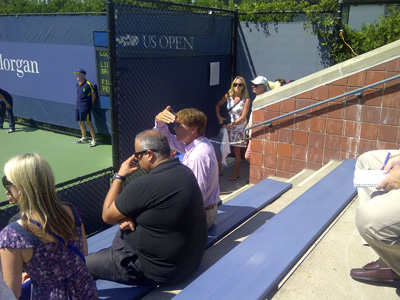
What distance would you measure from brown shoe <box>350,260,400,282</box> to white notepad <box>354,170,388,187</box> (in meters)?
0.60

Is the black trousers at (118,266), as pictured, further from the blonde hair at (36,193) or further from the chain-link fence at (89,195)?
the chain-link fence at (89,195)

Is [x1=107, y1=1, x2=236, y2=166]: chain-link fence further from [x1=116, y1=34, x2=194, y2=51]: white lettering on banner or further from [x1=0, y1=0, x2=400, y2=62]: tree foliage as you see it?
[x1=0, y1=0, x2=400, y2=62]: tree foliage

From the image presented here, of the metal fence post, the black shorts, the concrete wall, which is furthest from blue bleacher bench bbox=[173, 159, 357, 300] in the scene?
the black shorts

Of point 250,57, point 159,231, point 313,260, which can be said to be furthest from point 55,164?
point 313,260

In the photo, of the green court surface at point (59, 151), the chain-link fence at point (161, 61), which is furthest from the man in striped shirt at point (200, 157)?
Result: the green court surface at point (59, 151)

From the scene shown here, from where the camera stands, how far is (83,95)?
8523 mm

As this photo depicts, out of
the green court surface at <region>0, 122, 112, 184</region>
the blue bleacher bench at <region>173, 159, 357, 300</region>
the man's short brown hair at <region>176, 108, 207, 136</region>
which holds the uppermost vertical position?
the man's short brown hair at <region>176, 108, 207, 136</region>

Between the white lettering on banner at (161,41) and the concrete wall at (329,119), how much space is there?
1779 mm

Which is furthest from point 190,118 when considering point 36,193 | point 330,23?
point 330,23

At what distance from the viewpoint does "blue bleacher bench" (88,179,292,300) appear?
2738 mm

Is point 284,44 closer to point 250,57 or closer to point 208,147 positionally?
point 250,57

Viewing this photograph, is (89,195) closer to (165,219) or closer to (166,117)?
(166,117)

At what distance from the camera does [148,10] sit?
5.79 meters

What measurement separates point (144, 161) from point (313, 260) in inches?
54.3
